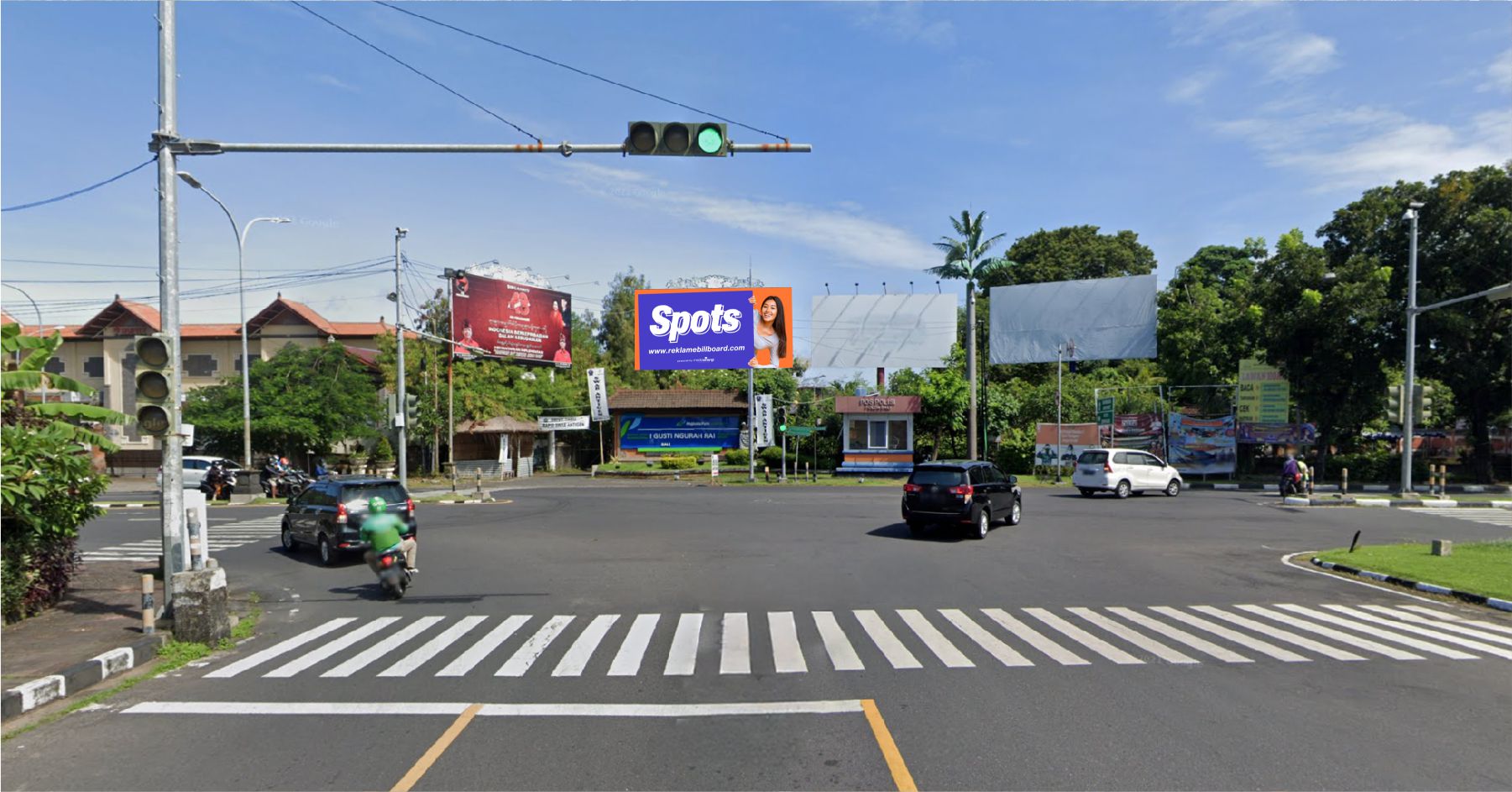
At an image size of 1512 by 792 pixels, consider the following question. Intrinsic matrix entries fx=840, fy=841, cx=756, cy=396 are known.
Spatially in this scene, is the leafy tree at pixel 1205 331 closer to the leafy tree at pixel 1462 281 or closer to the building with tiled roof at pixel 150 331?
the leafy tree at pixel 1462 281

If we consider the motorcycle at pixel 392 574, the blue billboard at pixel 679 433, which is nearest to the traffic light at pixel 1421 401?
the motorcycle at pixel 392 574

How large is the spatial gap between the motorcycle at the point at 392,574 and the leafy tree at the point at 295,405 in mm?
32076

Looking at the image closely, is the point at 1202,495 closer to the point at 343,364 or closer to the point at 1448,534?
the point at 1448,534

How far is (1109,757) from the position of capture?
5625 mm

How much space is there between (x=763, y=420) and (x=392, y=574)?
107 ft

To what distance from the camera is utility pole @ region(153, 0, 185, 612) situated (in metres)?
9.89

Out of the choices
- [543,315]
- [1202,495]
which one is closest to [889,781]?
[1202,495]

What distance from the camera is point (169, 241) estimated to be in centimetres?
1005

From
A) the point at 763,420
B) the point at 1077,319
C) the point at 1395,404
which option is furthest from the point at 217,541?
the point at 1077,319

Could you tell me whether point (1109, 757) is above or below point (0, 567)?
below

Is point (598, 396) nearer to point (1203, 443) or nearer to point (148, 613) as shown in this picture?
point (1203, 443)

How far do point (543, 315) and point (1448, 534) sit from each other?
4837 centimetres

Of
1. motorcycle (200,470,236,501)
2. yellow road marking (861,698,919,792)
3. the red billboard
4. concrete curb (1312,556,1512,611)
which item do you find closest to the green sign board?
concrete curb (1312,556,1512,611)

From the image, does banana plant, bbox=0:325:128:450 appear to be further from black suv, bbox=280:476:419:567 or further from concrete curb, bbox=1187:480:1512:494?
concrete curb, bbox=1187:480:1512:494
